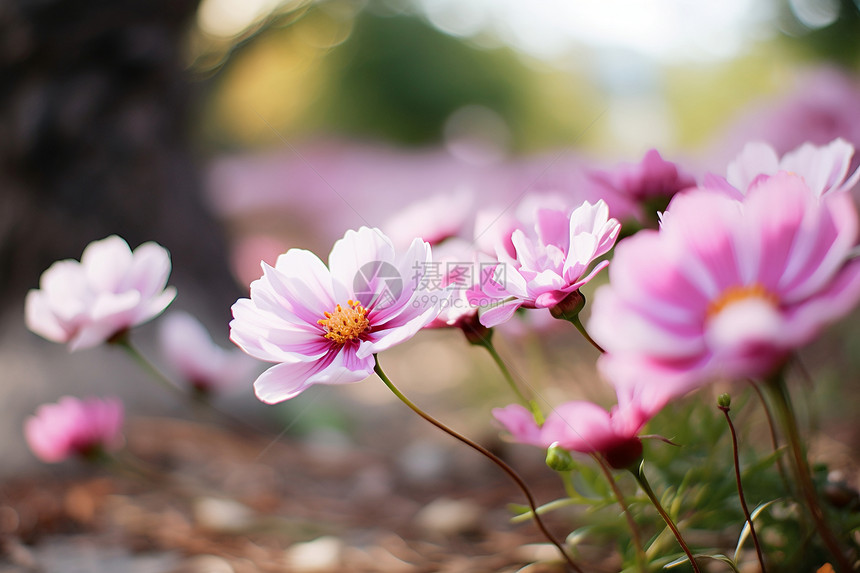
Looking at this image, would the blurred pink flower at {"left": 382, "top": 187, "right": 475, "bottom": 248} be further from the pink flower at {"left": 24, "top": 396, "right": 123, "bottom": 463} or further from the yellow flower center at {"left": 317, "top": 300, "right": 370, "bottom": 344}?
the pink flower at {"left": 24, "top": 396, "right": 123, "bottom": 463}

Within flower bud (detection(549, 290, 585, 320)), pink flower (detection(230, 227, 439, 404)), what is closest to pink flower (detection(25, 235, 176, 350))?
pink flower (detection(230, 227, 439, 404))

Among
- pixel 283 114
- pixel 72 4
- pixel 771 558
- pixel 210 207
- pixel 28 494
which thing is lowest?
pixel 771 558

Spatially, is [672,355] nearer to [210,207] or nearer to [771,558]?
[771,558]

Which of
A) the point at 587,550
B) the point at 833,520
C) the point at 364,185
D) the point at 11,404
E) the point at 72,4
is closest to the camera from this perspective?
the point at 833,520

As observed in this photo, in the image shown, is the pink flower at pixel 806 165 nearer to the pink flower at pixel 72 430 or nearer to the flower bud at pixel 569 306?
the flower bud at pixel 569 306

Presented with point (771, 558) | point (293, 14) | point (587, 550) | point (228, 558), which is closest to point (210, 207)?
point (293, 14)

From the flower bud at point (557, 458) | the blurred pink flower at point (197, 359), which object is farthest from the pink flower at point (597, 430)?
the blurred pink flower at point (197, 359)

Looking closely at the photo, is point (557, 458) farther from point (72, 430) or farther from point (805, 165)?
point (72, 430)
